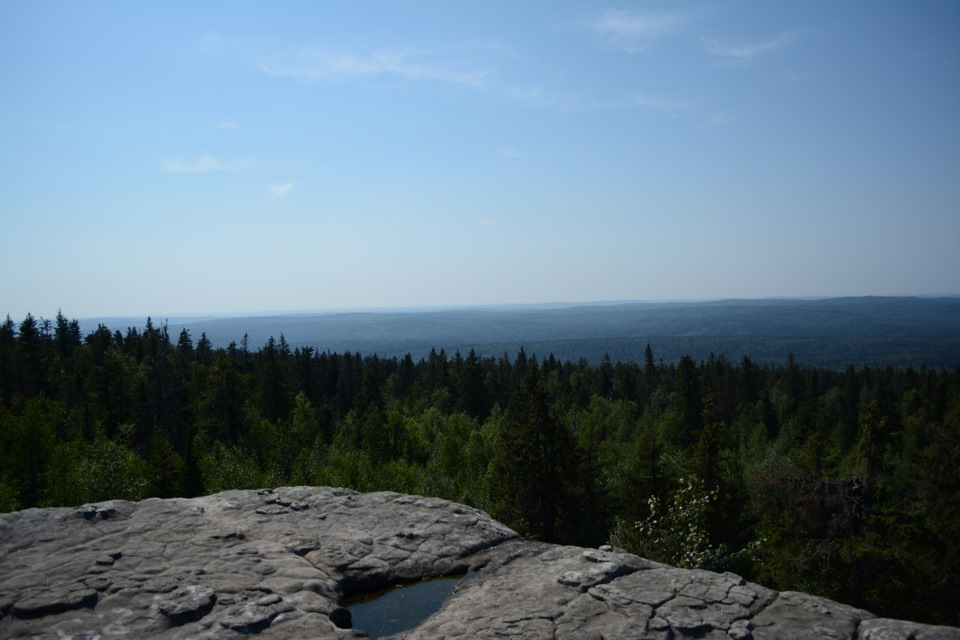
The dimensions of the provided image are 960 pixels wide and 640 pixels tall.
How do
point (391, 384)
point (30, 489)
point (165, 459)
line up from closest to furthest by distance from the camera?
point (165, 459) < point (30, 489) < point (391, 384)

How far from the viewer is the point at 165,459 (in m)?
34.8

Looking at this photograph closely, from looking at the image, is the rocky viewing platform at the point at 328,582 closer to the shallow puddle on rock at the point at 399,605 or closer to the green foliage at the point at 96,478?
the shallow puddle on rock at the point at 399,605

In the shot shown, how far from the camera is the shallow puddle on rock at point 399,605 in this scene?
10102 mm

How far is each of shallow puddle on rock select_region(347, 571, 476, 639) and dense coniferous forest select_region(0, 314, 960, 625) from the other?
8.63 meters

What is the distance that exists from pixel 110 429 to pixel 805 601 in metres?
69.5

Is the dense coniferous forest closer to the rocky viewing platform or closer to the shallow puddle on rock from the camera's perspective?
the rocky viewing platform

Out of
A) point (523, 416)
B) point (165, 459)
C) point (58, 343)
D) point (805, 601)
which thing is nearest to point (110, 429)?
point (165, 459)

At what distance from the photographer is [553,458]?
31406 mm

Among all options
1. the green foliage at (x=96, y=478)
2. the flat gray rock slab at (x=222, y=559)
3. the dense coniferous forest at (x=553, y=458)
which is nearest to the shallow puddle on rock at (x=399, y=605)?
the flat gray rock slab at (x=222, y=559)

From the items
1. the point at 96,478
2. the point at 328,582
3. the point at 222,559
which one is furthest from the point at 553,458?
the point at 96,478

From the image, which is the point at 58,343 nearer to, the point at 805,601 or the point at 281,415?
the point at 281,415

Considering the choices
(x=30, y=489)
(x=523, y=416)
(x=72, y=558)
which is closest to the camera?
(x=72, y=558)

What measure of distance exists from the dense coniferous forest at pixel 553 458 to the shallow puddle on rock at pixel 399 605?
863 cm

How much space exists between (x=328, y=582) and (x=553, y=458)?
72.7 feet
